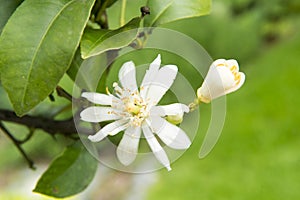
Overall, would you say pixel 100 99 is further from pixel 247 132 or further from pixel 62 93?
pixel 247 132

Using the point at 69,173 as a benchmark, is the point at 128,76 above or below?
above

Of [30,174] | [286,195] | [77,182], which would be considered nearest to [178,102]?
[77,182]

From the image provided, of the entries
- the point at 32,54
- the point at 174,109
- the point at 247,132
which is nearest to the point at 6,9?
the point at 32,54

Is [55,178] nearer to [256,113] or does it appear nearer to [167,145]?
[167,145]

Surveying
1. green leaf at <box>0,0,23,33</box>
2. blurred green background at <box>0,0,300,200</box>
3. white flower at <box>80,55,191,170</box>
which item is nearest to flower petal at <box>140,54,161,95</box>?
white flower at <box>80,55,191,170</box>

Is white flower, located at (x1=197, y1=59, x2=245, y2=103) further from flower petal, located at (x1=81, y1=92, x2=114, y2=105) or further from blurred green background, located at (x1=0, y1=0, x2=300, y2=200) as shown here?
blurred green background, located at (x1=0, y1=0, x2=300, y2=200)

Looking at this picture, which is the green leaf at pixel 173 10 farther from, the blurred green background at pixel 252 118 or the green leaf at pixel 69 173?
the blurred green background at pixel 252 118
